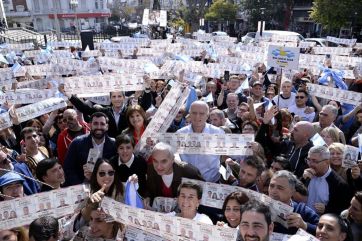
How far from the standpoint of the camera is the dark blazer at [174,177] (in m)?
3.88

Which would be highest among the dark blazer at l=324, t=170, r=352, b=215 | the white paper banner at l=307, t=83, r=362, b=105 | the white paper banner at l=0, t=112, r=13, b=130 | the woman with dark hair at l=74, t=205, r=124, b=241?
the white paper banner at l=0, t=112, r=13, b=130

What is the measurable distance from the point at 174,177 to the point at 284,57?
4904 millimetres

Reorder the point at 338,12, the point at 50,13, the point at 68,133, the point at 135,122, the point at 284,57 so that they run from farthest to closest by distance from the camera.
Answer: the point at 50,13 < the point at 338,12 < the point at 284,57 < the point at 68,133 < the point at 135,122

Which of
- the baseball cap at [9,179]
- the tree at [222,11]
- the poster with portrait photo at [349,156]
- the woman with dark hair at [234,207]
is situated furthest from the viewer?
the tree at [222,11]

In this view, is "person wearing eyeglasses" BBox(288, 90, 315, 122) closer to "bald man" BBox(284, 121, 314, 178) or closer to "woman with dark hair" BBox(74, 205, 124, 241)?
"bald man" BBox(284, 121, 314, 178)

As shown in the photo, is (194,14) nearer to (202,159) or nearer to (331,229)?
(202,159)

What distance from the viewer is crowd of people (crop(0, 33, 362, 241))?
3166mm

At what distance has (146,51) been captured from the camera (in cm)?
1201

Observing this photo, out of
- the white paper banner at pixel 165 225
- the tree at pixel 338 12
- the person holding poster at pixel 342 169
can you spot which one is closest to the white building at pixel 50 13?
the tree at pixel 338 12

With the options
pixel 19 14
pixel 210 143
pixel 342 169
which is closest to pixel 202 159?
pixel 210 143

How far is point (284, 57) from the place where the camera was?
7.84 meters

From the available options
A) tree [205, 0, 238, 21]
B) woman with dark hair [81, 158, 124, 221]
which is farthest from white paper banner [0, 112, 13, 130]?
tree [205, 0, 238, 21]

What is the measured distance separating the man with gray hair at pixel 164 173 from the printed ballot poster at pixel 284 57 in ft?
15.4

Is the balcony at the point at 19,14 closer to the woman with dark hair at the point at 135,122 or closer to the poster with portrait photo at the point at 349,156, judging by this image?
the woman with dark hair at the point at 135,122
